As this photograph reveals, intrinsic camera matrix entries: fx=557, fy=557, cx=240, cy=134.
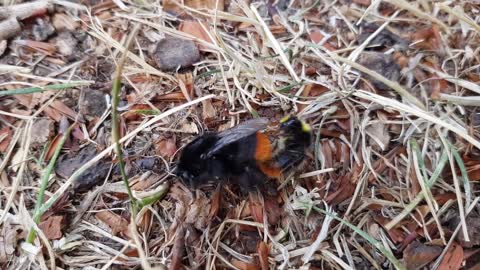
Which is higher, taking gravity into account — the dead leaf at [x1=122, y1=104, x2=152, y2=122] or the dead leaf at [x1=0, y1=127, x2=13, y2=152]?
the dead leaf at [x1=122, y1=104, x2=152, y2=122]

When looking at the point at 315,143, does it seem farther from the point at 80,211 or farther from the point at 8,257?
the point at 8,257

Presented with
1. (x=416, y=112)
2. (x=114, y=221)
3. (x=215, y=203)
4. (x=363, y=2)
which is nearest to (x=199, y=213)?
(x=215, y=203)

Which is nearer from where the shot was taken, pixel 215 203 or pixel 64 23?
pixel 215 203

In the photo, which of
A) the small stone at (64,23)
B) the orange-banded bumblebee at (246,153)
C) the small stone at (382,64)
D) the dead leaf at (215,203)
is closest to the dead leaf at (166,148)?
the orange-banded bumblebee at (246,153)

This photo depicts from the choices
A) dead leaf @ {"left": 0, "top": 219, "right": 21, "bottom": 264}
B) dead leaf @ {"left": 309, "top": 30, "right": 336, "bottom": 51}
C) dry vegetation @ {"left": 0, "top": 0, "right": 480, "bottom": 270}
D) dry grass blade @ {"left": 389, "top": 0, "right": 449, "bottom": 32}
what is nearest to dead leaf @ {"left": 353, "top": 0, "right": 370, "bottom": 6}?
dry vegetation @ {"left": 0, "top": 0, "right": 480, "bottom": 270}

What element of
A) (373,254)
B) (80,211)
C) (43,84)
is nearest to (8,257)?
(80,211)

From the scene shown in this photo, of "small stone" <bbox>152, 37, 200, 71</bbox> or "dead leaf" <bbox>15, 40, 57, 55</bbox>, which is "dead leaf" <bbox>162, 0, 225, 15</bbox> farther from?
"dead leaf" <bbox>15, 40, 57, 55</bbox>

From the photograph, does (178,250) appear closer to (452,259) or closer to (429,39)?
(452,259)
